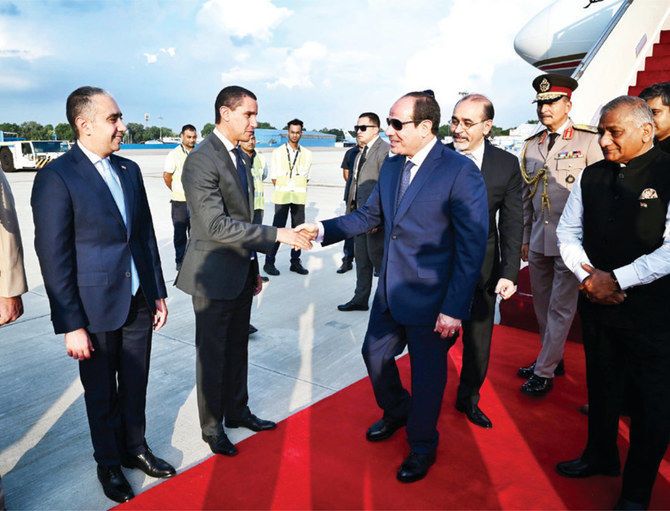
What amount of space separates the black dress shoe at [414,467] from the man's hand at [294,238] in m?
Answer: 1.25

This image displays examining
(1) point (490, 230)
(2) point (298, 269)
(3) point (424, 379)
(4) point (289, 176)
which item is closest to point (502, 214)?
(1) point (490, 230)

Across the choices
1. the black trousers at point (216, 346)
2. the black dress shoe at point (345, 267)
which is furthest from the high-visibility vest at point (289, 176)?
the black trousers at point (216, 346)

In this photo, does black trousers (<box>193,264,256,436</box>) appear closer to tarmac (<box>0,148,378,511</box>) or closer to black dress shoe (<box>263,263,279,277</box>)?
tarmac (<box>0,148,378,511</box>)

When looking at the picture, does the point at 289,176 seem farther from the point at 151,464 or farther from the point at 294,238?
the point at 151,464

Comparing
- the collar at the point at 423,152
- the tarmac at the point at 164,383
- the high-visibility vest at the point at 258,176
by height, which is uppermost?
the collar at the point at 423,152

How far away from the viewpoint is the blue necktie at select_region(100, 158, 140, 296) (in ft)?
7.57

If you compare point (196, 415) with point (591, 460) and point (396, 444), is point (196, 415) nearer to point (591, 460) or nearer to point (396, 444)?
point (396, 444)

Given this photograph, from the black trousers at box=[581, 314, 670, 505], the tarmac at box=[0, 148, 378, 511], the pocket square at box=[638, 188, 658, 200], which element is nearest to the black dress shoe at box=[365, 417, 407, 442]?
the tarmac at box=[0, 148, 378, 511]

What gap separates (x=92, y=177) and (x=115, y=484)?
146cm

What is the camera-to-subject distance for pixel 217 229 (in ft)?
8.12

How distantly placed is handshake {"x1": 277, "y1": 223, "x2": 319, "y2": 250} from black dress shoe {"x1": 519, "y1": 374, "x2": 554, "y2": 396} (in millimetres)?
1889

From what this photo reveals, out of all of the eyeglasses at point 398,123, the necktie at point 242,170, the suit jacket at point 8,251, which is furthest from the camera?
the necktie at point 242,170

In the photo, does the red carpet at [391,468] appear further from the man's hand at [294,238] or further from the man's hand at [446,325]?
the man's hand at [294,238]

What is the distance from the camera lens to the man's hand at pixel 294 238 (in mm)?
2703
